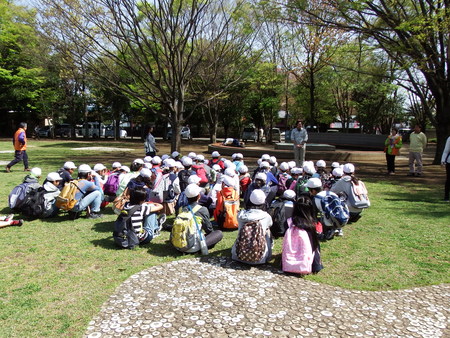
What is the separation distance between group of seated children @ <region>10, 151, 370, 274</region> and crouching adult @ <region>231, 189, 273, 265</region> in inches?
0.5

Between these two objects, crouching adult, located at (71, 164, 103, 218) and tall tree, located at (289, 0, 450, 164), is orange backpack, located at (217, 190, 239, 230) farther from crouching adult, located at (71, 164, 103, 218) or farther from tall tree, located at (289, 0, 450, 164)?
tall tree, located at (289, 0, 450, 164)

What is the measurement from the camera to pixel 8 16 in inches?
1273

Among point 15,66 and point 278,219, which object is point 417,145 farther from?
point 15,66

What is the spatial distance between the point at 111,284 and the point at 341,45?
20.9m

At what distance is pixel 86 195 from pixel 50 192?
65cm

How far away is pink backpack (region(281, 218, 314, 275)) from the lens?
455cm

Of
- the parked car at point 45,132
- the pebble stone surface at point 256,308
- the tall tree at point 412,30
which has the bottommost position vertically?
the pebble stone surface at point 256,308

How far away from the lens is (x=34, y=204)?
6637 mm

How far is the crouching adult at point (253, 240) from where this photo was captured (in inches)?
186

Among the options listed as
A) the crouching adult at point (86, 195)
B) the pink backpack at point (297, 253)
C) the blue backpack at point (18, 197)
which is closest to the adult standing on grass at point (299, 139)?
the crouching adult at point (86, 195)

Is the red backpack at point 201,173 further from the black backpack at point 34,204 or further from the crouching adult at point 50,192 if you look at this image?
the black backpack at point 34,204

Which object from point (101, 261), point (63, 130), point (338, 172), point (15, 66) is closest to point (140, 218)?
point (101, 261)

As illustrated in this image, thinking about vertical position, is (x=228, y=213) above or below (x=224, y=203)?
below

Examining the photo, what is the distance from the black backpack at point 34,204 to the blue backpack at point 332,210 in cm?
481
